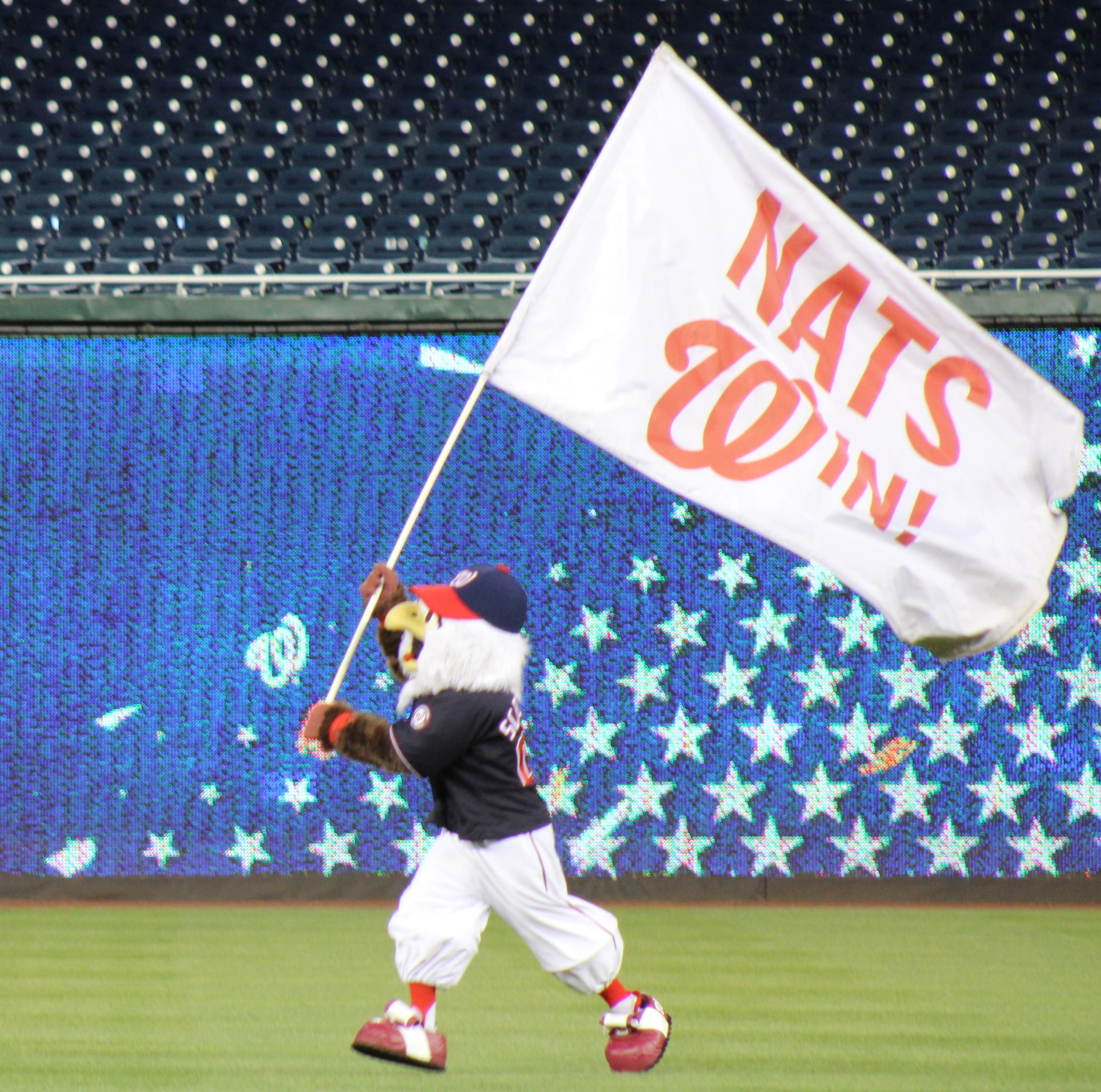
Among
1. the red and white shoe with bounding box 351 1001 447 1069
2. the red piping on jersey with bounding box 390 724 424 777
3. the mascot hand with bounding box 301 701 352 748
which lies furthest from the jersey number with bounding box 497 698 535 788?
the red and white shoe with bounding box 351 1001 447 1069

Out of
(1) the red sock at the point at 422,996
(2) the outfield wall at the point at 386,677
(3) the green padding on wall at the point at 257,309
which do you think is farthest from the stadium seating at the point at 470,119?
(1) the red sock at the point at 422,996

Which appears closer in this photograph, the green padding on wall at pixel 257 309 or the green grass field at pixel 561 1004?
the green grass field at pixel 561 1004

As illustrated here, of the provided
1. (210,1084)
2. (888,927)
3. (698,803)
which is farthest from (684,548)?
(210,1084)

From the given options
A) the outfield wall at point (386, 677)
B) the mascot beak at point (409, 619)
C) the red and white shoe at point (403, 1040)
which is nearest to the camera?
the red and white shoe at point (403, 1040)

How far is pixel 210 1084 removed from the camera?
12.6 feet

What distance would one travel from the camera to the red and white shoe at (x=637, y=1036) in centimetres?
405

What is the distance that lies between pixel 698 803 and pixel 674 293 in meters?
4.96

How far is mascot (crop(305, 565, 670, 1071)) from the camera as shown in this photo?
4102 mm

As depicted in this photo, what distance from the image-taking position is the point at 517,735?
4.32 metres

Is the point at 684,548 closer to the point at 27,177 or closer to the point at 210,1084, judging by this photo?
the point at 210,1084

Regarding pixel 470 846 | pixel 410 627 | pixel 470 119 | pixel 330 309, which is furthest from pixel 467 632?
pixel 470 119

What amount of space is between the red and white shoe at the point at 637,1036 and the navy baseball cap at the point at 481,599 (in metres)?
1.09

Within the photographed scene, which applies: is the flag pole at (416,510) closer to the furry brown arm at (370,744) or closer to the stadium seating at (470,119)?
the furry brown arm at (370,744)

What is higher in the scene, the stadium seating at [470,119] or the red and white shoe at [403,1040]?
the stadium seating at [470,119]
